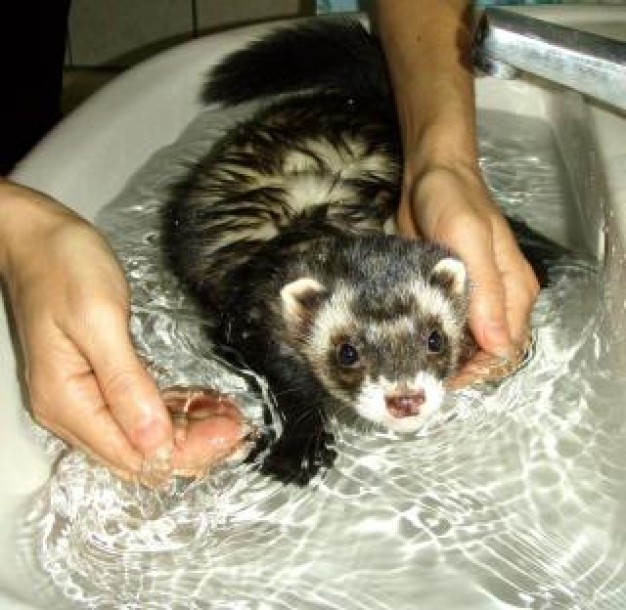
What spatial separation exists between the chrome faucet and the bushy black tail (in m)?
0.82

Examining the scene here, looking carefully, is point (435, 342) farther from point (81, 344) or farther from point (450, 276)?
point (81, 344)

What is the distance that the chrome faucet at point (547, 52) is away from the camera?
0.79 metres

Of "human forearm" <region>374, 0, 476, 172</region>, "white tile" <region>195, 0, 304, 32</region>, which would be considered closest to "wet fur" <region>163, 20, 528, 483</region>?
"human forearm" <region>374, 0, 476, 172</region>

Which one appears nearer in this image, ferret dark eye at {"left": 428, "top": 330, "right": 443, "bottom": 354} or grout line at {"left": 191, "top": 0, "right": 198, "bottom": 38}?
ferret dark eye at {"left": 428, "top": 330, "right": 443, "bottom": 354}

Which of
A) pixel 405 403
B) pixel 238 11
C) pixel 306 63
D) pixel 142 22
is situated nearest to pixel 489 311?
pixel 405 403

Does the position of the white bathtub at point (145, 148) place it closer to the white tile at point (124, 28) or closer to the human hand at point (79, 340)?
the human hand at point (79, 340)

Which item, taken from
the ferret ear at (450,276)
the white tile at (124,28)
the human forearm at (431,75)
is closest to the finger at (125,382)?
the ferret ear at (450,276)

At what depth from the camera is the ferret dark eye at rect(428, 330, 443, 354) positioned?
1291 millimetres

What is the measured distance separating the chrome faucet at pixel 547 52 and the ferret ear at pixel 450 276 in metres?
0.42

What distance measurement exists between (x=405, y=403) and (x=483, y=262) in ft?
0.67

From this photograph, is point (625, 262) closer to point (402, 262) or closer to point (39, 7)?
point (402, 262)

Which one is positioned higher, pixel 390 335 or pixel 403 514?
pixel 390 335

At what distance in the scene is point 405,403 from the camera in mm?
1179

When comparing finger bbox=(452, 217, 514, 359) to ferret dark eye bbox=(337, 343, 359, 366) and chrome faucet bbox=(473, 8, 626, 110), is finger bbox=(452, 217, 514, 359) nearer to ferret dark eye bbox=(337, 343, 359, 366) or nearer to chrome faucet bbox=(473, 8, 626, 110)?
ferret dark eye bbox=(337, 343, 359, 366)
